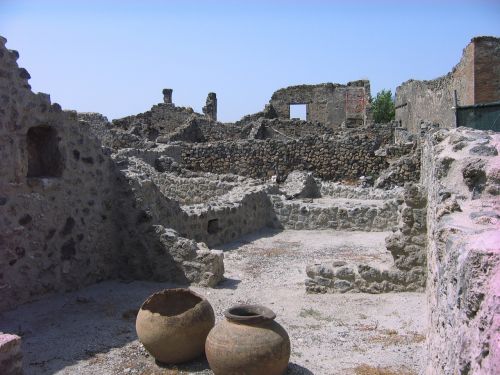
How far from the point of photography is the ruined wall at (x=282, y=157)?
20906mm

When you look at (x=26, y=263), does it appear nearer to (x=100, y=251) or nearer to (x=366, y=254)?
(x=100, y=251)

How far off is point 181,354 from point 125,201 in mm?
3936

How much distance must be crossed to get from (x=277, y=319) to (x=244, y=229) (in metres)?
5.91

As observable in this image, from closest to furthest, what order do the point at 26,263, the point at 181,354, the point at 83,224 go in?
the point at 181,354 < the point at 26,263 < the point at 83,224

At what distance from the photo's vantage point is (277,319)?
681 centimetres

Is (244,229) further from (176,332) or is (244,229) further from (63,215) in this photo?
(176,332)

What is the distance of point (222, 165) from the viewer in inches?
858

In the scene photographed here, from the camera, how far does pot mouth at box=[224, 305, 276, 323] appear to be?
4.87 meters

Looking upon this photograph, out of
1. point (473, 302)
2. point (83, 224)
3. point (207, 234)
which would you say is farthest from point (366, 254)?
point (473, 302)

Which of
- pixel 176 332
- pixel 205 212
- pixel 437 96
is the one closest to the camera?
pixel 176 332

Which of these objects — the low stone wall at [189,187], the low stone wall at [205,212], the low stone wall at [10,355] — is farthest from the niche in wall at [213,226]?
the low stone wall at [10,355]

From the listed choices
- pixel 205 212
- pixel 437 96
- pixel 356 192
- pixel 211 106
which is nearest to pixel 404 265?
pixel 205 212

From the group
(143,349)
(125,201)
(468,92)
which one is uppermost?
(468,92)

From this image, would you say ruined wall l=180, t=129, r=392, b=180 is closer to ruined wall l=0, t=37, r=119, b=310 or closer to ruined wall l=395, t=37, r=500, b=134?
ruined wall l=395, t=37, r=500, b=134
